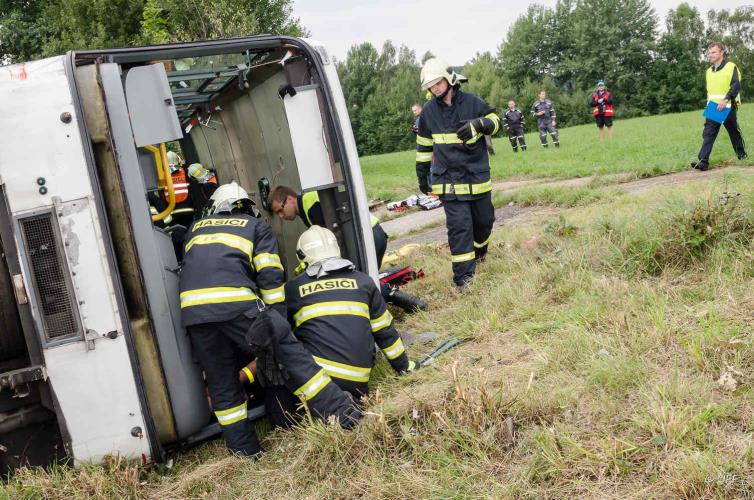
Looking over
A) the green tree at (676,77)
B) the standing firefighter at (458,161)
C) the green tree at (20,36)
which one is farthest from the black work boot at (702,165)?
the green tree at (676,77)

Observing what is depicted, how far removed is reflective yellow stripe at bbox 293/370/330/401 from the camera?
11.2 ft

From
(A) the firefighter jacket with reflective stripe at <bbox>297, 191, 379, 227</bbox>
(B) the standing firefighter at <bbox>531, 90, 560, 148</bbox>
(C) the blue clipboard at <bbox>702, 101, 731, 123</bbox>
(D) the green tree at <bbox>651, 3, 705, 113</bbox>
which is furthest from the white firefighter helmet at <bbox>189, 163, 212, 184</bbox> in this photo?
(D) the green tree at <bbox>651, 3, 705, 113</bbox>

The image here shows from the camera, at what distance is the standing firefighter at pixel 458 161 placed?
5.11 metres

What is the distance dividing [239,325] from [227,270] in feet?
1.00


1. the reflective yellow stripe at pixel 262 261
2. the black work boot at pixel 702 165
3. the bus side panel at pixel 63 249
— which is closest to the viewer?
the bus side panel at pixel 63 249

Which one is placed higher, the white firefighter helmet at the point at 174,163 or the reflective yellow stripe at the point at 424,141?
the white firefighter helmet at the point at 174,163

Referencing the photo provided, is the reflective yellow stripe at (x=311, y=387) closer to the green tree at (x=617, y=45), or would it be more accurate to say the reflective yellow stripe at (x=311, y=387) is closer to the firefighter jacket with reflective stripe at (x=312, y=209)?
the firefighter jacket with reflective stripe at (x=312, y=209)

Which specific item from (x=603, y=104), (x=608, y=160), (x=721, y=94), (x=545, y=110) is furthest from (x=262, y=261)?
(x=545, y=110)

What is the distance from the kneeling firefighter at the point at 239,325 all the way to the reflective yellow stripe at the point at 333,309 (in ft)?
0.58

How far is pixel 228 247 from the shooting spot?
353cm

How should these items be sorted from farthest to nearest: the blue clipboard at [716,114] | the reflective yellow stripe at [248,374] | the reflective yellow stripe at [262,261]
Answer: the blue clipboard at [716,114], the reflective yellow stripe at [248,374], the reflective yellow stripe at [262,261]

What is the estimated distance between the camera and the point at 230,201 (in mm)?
3805

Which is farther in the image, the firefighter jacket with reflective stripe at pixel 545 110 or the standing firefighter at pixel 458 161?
the firefighter jacket with reflective stripe at pixel 545 110

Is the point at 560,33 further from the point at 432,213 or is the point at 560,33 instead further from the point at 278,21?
the point at 432,213
